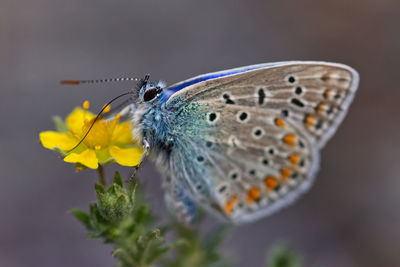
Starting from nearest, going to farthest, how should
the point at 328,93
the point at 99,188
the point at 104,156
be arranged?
the point at 99,188, the point at 104,156, the point at 328,93

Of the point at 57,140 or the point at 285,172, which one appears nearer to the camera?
the point at 57,140

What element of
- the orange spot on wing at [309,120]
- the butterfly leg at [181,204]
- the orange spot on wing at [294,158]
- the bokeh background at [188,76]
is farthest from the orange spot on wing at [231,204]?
the bokeh background at [188,76]

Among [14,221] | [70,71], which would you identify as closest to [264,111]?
[14,221]

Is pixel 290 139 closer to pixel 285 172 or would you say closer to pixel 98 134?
pixel 285 172

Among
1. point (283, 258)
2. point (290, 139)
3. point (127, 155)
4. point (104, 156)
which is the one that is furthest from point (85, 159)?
point (283, 258)

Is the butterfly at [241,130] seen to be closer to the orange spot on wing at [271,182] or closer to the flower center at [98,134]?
the orange spot on wing at [271,182]

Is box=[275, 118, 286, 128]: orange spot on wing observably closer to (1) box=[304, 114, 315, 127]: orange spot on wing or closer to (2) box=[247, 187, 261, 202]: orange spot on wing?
(1) box=[304, 114, 315, 127]: orange spot on wing

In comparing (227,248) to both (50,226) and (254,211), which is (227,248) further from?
(254,211)

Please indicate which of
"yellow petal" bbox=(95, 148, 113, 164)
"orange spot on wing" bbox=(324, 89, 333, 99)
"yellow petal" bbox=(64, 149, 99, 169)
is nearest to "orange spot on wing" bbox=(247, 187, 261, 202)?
"orange spot on wing" bbox=(324, 89, 333, 99)
